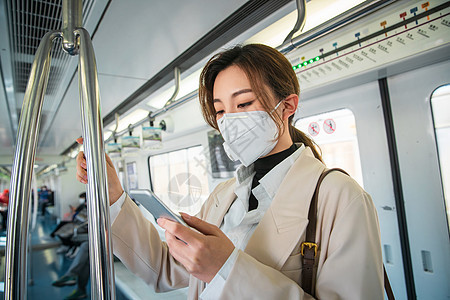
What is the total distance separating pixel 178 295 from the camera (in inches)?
118

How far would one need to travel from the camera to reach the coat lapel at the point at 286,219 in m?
0.87

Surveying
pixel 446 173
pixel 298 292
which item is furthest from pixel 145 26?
pixel 446 173

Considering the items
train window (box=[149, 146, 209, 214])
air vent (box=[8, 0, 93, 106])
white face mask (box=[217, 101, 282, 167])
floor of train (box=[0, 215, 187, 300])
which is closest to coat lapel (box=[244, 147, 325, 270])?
white face mask (box=[217, 101, 282, 167])

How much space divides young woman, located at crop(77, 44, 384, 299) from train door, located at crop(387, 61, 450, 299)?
35.3 inches

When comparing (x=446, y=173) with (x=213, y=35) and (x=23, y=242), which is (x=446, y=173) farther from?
(x=23, y=242)

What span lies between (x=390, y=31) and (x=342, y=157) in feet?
3.08

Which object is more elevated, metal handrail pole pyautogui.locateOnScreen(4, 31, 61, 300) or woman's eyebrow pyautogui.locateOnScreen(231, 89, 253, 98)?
woman's eyebrow pyautogui.locateOnScreen(231, 89, 253, 98)

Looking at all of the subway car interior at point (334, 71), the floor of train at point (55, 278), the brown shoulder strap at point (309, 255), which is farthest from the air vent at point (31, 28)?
the floor of train at point (55, 278)

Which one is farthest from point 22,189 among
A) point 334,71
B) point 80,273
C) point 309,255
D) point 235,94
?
point 80,273

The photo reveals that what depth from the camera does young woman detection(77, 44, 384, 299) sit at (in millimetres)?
727

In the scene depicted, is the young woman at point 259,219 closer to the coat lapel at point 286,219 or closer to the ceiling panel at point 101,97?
the coat lapel at point 286,219

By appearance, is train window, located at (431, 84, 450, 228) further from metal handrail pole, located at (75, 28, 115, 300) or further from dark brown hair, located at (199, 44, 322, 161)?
metal handrail pole, located at (75, 28, 115, 300)

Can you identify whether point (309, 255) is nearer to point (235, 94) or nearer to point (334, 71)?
point (235, 94)

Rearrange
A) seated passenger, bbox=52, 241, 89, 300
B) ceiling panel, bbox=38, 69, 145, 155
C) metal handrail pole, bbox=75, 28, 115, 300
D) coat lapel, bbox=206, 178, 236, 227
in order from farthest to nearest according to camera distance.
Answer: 1. seated passenger, bbox=52, 241, 89, 300
2. ceiling panel, bbox=38, 69, 145, 155
3. coat lapel, bbox=206, 178, 236, 227
4. metal handrail pole, bbox=75, 28, 115, 300
